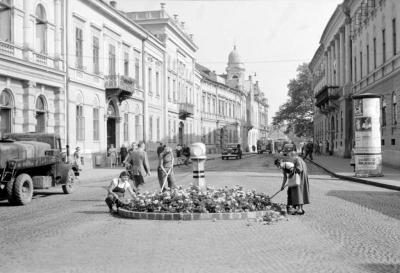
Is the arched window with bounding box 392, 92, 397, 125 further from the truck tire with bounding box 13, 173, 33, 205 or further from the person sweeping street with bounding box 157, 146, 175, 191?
the truck tire with bounding box 13, 173, 33, 205

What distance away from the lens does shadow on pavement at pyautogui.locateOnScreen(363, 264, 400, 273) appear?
689 centimetres

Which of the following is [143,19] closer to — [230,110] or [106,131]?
[106,131]

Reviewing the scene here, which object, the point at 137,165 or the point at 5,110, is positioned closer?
the point at 137,165

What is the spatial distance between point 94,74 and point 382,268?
31032mm

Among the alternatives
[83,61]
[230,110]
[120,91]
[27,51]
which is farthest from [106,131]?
[230,110]

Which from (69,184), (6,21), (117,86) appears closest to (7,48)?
(6,21)

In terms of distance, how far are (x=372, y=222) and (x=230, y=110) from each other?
85.4 meters

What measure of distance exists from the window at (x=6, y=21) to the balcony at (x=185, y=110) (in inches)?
1396

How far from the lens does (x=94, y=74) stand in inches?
1419

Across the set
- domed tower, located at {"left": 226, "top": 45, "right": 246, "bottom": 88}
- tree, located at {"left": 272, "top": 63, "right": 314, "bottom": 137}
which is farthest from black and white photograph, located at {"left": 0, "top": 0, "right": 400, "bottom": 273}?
domed tower, located at {"left": 226, "top": 45, "right": 246, "bottom": 88}

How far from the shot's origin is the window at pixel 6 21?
25656 millimetres

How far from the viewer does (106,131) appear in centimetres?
3862

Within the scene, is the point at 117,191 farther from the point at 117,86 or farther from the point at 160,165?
the point at 117,86

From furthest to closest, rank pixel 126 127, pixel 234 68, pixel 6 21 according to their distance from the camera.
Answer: pixel 234 68 → pixel 126 127 → pixel 6 21
